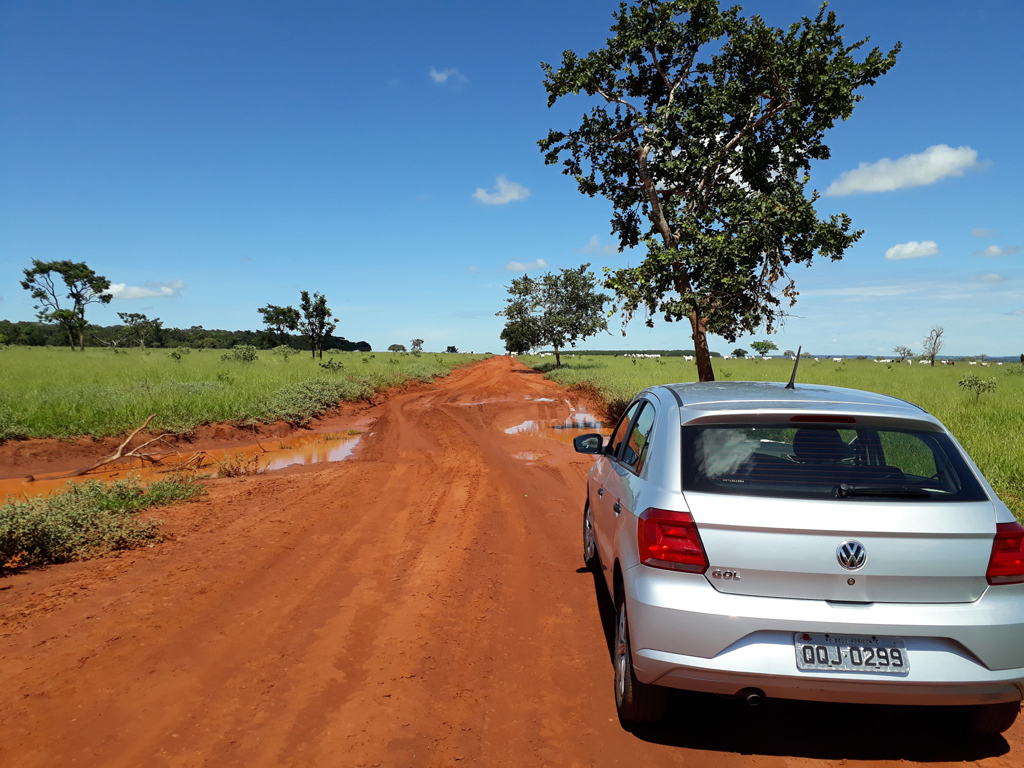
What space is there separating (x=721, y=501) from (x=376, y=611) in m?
2.91

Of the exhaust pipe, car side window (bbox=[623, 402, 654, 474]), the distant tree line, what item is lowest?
the exhaust pipe

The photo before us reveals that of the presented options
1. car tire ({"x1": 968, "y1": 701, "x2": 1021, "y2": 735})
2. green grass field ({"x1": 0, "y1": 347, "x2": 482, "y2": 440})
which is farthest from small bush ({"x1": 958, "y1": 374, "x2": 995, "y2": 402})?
green grass field ({"x1": 0, "y1": 347, "x2": 482, "y2": 440})

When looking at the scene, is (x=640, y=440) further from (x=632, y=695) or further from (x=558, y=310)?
(x=558, y=310)

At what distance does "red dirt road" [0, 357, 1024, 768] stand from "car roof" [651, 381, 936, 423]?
1.69m

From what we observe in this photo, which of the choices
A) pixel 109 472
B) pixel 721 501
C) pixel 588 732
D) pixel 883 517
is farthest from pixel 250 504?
pixel 883 517

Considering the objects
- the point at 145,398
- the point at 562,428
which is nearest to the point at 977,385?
the point at 562,428

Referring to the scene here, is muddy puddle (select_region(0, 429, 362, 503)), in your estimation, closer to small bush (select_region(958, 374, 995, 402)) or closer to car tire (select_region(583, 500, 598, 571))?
car tire (select_region(583, 500, 598, 571))

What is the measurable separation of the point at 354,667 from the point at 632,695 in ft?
5.72

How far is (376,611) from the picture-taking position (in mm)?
4312

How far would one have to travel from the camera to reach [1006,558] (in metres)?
2.48

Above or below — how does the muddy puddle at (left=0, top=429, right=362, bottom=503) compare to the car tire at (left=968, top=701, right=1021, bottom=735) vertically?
above

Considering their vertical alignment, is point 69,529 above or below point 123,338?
below

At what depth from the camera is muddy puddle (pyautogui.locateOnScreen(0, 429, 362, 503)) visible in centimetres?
935

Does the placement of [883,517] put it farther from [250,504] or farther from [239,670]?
[250,504]
